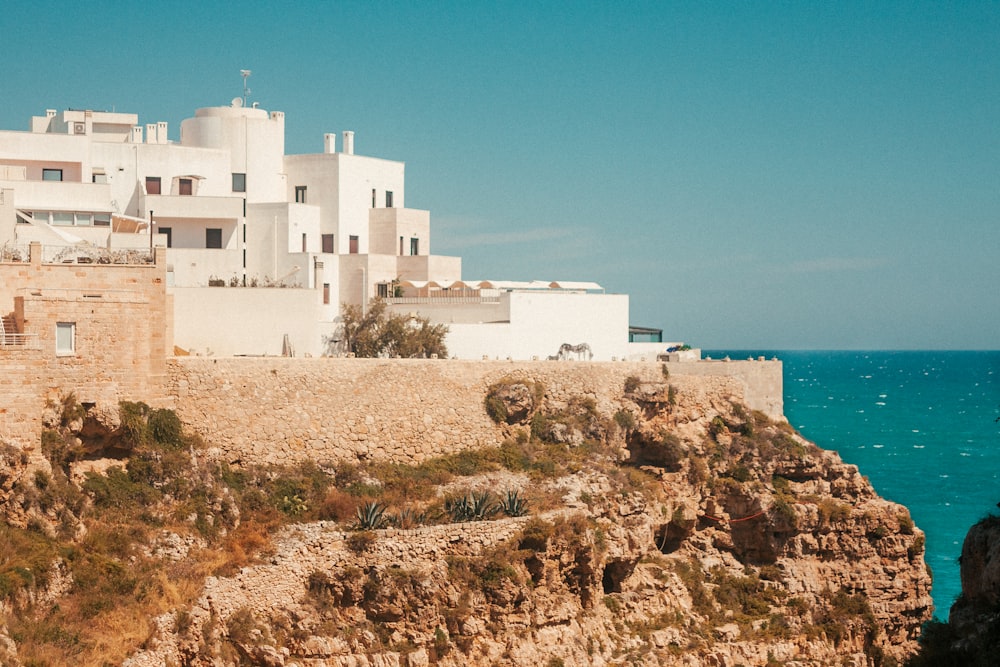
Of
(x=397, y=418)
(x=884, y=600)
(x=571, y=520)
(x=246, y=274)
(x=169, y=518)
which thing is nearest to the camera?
(x=169, y=518)

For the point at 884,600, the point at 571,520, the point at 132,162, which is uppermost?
the point at 132,162

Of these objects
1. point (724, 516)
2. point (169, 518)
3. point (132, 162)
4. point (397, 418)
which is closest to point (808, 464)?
point (724, 516)

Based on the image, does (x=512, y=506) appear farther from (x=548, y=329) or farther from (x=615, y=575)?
(x=548, y=329)

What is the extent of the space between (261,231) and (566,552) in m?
18.0

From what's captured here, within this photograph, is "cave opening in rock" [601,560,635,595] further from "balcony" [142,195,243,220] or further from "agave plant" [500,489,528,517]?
"balcony" [142,195,243,220]

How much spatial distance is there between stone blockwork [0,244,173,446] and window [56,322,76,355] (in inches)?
2.6

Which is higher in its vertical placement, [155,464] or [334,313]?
[334,313]

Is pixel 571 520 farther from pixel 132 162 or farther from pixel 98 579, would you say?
pixel 132 162

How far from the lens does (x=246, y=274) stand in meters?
46.6

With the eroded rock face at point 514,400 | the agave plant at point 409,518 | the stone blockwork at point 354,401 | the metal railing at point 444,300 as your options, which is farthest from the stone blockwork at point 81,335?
the metal railing at point 444,300

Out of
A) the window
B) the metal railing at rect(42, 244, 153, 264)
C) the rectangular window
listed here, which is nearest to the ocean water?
the window

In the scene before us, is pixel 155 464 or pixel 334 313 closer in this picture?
pixel 155 464

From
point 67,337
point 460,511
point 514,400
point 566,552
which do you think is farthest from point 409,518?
point 67,337

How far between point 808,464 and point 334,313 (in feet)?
55.4
